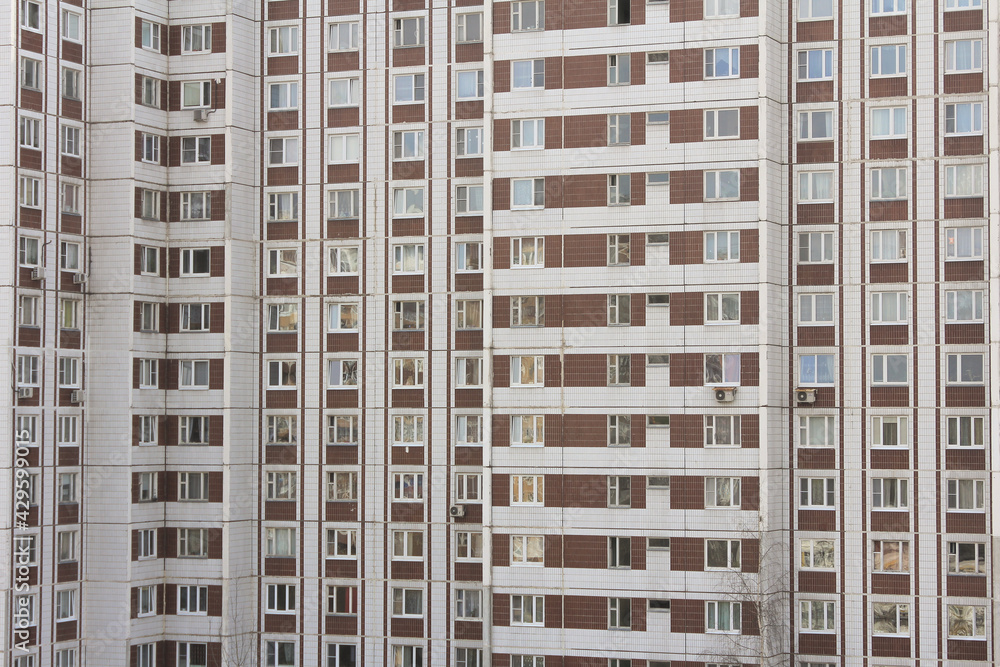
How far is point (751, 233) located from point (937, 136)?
9.15 metres

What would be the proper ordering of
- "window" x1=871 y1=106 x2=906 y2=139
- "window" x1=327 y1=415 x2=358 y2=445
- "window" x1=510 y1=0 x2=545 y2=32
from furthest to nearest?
"window" x1=327 y1=415 x2=358 y2=445 < "window" x1=510 y1=0 x2=545 y2=32 < "window" x1=871 y1=106 x2=906 y2=139

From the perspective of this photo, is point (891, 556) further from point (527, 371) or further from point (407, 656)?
point (407, 656)

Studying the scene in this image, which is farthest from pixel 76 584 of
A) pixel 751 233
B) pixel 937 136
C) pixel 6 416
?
pixel 937 136

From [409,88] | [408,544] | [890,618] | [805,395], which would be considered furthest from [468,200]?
[890,618]

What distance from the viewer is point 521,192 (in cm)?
5319

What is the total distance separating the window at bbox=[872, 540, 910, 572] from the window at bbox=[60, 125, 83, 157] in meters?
39.5

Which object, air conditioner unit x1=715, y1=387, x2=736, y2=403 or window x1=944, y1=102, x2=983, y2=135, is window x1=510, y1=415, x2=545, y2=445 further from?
window x1=944, y1=102, x2=983, y2=135

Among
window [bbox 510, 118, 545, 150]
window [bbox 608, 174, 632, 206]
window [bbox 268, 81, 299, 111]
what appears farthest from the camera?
window [bbox 268, 81, 299, 111]

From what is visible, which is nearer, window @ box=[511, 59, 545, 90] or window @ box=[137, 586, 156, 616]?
window @ box=[511, 59, 545, 90]

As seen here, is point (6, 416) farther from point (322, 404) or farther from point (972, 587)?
point (972, 587)

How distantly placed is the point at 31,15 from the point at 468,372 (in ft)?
81.8

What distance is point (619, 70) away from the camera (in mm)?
52406

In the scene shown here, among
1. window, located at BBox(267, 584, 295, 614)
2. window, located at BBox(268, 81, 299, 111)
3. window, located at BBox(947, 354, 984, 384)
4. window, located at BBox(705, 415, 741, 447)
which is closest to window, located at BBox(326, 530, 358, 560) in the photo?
window, located at BBox(267, 584, 295, 614)

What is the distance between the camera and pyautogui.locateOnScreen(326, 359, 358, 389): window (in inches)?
2226
